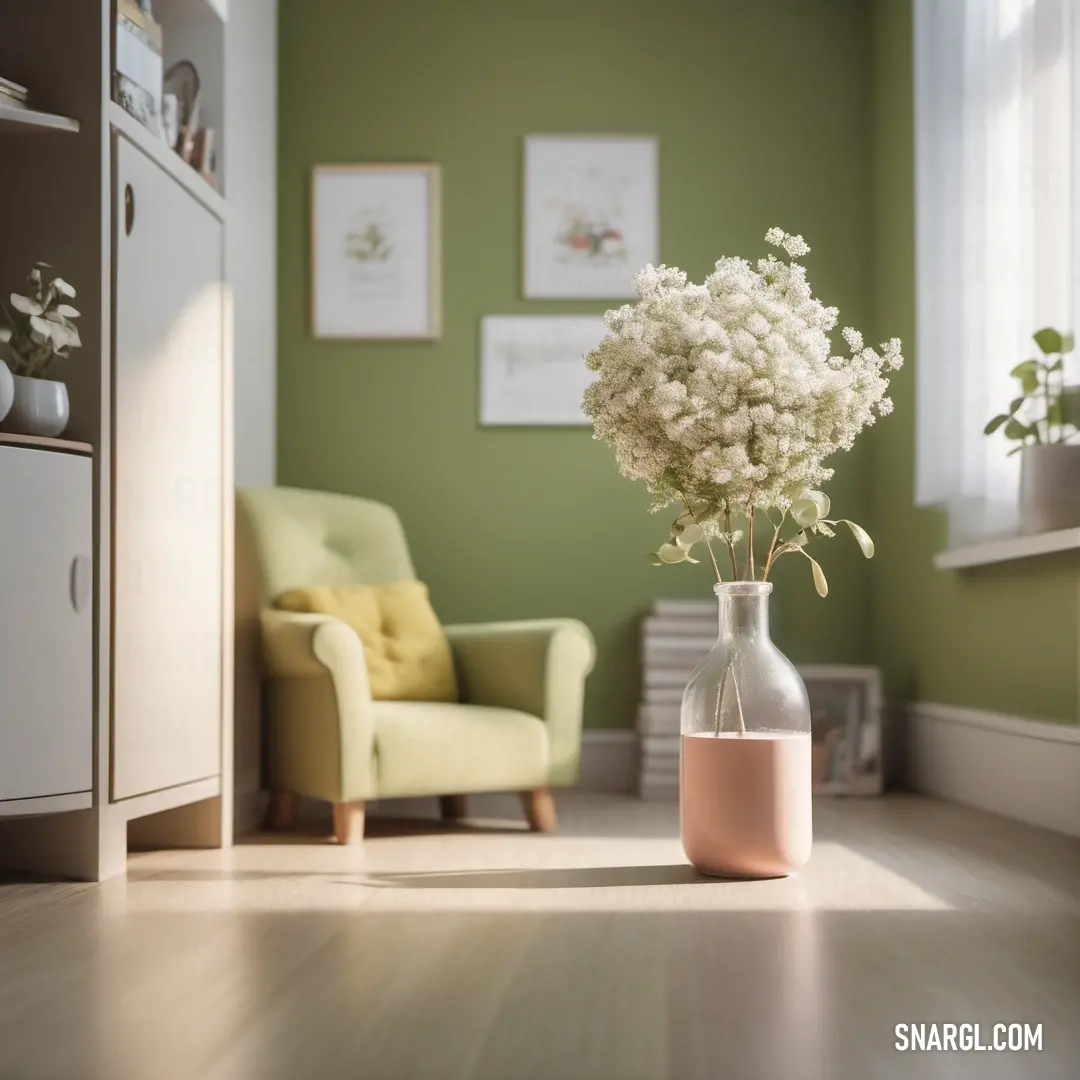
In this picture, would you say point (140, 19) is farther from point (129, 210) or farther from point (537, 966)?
point (537, 966)

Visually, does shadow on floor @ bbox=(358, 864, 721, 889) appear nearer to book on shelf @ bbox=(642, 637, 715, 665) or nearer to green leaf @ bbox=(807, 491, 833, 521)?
green leaf @ bbox=(807, 491, 833, 521)

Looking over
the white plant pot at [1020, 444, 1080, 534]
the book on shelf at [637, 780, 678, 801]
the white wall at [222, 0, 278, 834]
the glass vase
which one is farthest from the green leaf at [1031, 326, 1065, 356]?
the white wall at [222, 0, 278, 834]

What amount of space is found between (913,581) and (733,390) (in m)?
2.12

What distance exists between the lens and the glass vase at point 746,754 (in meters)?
2.53

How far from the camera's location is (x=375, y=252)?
4.62 metres

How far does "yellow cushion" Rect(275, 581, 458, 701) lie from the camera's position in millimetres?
Result: 3631

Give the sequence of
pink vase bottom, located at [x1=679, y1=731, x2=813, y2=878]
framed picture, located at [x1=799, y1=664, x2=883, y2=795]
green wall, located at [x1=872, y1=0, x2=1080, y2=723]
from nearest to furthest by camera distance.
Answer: pink vase bottom, located at [x1=679, y1=731, x2=813, y2=878] < green wall, located at [x1=872, y1=0, x2=1080, y2=723] < framed picture, located at [x1=799, y1=664, x2=883, y2=795]

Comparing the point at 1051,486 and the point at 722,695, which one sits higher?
the point at 1051,486

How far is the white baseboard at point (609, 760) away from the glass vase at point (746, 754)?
188 cm

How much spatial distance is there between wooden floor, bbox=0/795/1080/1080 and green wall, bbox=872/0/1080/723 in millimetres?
612

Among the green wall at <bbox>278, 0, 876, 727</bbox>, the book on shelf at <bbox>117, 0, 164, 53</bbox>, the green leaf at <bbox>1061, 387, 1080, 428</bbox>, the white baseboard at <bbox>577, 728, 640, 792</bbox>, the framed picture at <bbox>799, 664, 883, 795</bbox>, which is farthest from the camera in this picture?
the green wall at <bbox>278, 0, 876, 727</bbox>

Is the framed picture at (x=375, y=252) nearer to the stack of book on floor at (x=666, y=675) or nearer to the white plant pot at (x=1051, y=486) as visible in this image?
the stack of book on floor at (x=666, y=675)

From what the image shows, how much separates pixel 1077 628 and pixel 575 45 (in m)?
2.63

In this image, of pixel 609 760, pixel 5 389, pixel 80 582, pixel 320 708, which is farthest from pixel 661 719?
pixel 5 389
